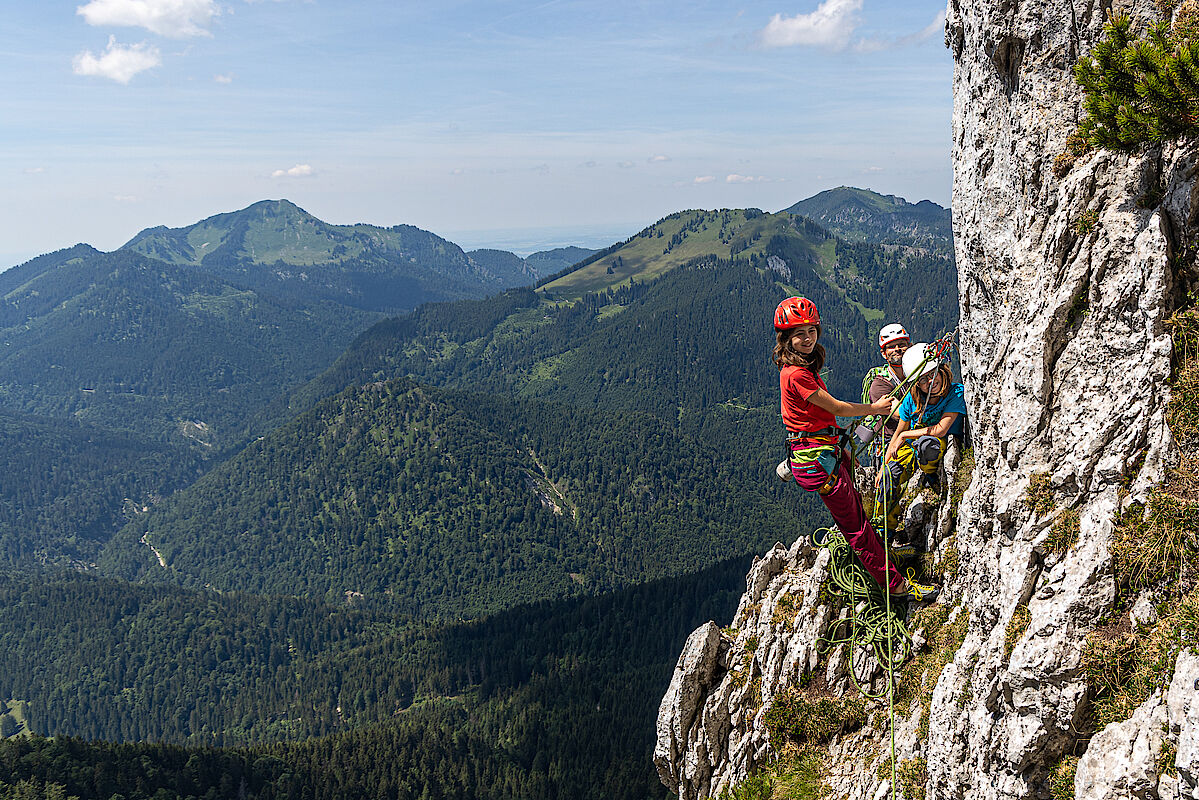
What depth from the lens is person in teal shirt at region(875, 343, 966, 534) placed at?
15.7 m

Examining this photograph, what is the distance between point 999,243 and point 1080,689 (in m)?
7.83

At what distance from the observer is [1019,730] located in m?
10.4

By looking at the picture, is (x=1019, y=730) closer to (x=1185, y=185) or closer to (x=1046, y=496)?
(x=1046, y=496)

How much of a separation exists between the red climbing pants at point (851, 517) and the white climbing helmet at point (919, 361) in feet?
8.47

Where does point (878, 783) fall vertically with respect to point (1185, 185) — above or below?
below

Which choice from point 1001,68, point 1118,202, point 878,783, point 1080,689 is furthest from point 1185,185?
point 878,783

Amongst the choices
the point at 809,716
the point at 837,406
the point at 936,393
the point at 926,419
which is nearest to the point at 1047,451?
the point at 837,406

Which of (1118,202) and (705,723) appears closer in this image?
(1118,202)

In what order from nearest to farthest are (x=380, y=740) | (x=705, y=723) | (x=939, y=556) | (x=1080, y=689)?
(x=1080, y=689), (x=939, y=556), (x=705, y=723), (x=380, y=740)

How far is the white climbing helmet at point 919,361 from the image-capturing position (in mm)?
15773

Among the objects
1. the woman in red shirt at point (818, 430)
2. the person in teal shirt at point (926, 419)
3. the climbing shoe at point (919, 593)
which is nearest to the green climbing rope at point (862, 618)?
the climbing shoe at point (919, 593)

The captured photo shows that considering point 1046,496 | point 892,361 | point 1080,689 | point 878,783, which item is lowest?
point 878,783

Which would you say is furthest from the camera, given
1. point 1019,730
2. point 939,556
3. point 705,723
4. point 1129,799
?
point 705,723

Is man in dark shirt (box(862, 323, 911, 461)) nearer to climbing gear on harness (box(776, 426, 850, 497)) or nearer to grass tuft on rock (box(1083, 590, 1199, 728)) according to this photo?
climbing gear on harness (box(776, 426, 850, 497))
